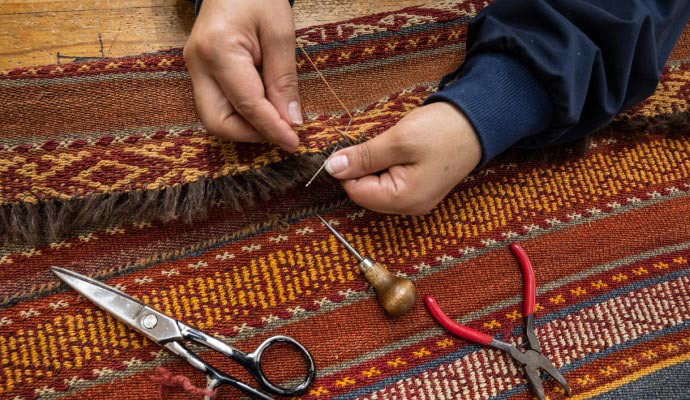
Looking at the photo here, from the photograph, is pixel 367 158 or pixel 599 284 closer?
pixel 367 158

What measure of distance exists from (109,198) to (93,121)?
0.45ft

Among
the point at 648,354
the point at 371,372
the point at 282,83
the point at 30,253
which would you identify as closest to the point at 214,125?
the point at 282,83

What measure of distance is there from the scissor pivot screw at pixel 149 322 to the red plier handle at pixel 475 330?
432 mm

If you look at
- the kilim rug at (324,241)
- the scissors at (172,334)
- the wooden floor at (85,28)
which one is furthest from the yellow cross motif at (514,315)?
the wooden floor at (85,28)

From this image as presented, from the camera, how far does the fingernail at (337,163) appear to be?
73 cm

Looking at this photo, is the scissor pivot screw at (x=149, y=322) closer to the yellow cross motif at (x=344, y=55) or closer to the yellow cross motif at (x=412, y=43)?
the yellow cross motif at (x=344, y=55)

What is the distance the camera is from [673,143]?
93 cm

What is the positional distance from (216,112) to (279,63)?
0.12m

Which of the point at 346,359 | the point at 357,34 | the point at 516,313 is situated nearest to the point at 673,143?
the point at 516,313

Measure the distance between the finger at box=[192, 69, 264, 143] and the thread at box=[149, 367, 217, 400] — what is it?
0.37 metres

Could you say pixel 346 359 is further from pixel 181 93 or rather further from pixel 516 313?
pixel 181 93

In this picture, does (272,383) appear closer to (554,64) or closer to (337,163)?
(337,163)

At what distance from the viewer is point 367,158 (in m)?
0.72

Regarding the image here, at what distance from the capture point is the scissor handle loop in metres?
0.71
